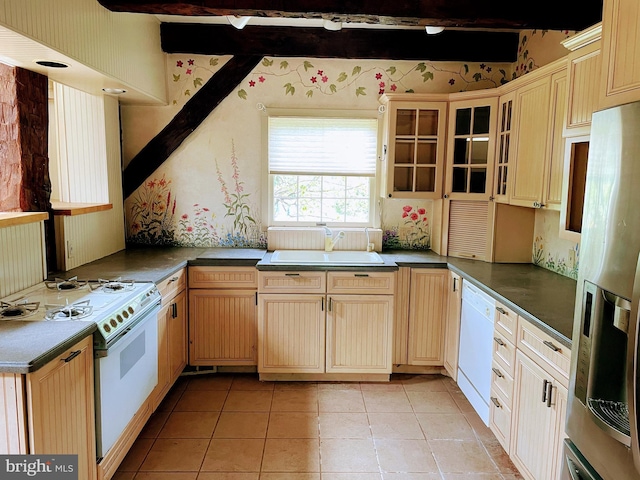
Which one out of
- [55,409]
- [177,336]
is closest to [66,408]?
[55,409]

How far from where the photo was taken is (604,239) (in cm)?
129

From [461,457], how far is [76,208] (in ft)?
9.00

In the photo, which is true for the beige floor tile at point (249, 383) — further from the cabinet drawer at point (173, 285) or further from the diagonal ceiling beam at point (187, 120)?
the diagonal ceiling beam at point (187, 120)

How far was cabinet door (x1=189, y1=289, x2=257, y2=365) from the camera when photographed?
3.24m

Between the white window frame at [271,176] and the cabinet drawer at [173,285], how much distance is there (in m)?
0.87

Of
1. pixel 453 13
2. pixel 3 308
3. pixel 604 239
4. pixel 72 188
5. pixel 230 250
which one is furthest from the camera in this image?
pixel 230 250

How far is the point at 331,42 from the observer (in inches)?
133

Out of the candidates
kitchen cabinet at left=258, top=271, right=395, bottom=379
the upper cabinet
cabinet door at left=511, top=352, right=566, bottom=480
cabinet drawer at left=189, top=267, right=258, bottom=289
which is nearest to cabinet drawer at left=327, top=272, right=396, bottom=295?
kitchen cabinet at left=258, top=271, right=395, bottom=379

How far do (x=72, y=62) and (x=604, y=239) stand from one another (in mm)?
2484

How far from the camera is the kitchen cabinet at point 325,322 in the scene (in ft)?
10.3

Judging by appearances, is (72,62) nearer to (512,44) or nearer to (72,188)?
(72,188)

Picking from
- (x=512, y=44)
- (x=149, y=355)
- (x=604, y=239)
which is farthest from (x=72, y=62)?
(x=512, y=44)

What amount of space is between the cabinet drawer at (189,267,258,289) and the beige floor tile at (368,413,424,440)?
123 centimetres

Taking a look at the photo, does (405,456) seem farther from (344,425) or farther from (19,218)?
(19,218)
